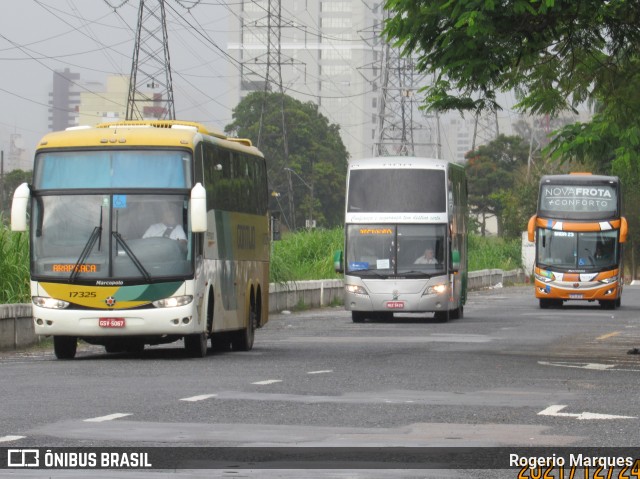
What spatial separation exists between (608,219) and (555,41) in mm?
28895

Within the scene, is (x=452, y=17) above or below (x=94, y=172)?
above

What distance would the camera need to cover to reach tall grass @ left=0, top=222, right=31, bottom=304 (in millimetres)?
26594

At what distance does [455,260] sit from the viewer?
3903 cm

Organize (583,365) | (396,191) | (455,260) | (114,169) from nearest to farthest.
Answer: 1. (583,365)
2. (114,169)
3. (396,191)
4. (455,260)

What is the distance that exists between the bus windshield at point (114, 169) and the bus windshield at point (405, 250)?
1617cm

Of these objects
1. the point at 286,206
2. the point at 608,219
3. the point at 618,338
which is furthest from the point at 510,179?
the point at 618,338

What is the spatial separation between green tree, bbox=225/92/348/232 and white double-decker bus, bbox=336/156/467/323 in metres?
84.4

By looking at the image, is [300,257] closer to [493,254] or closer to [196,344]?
[196,344]

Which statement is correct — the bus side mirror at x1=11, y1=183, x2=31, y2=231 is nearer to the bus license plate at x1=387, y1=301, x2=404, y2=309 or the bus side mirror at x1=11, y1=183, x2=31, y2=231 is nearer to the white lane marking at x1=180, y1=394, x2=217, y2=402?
the white lane marking at x1=180, y1=394, x2=217, y2=402

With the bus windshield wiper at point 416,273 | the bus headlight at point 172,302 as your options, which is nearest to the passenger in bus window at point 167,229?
the bus headlight at point 172,302

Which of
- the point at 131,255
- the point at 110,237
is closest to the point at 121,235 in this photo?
the point at 110,237

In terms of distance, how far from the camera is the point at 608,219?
49.8m

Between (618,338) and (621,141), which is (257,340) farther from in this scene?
(621,141)

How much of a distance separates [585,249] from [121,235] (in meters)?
30.1
